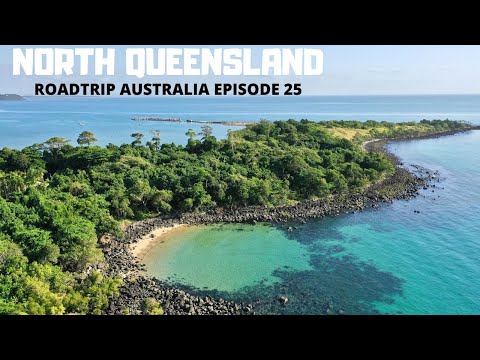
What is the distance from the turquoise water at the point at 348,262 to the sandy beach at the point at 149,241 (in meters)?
0.51

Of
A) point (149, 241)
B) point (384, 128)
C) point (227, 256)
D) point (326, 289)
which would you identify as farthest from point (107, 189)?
point (384, 128)

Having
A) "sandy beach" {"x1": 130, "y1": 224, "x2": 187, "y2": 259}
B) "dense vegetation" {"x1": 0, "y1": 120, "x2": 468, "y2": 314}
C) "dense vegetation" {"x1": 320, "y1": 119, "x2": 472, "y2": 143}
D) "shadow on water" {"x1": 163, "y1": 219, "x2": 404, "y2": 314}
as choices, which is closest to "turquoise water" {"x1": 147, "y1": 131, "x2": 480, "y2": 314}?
"shadow on water" {"x1": 163, "y1": 219, "x2": 404, "y2": 314}

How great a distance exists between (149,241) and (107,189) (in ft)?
14.3

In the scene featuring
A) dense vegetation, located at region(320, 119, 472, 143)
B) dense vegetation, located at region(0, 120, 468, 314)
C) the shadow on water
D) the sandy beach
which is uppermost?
dense vegetation, located at region(320, 119, 472, 143)

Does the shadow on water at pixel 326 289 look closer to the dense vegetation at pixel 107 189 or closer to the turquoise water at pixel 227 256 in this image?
the turquoise water at pixel 227 256

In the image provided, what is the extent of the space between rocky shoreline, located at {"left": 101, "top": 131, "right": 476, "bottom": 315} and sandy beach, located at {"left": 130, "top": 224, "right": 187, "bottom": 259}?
0.85 feet

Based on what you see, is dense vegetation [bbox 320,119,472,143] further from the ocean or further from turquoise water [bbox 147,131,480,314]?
turquoise water [bbox 147,131,480,314]

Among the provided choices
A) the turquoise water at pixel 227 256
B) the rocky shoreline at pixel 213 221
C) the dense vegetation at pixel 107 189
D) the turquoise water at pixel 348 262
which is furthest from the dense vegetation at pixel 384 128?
the turquoise water at pixel 227 256

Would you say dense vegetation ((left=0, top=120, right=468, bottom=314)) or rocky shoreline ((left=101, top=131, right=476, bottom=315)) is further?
rocky shoreline ((left=101, top=131, right=476, bottom=315))

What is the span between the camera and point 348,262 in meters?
18.1

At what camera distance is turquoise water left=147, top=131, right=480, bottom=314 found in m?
15.1

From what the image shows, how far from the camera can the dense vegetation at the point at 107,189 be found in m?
13.3
